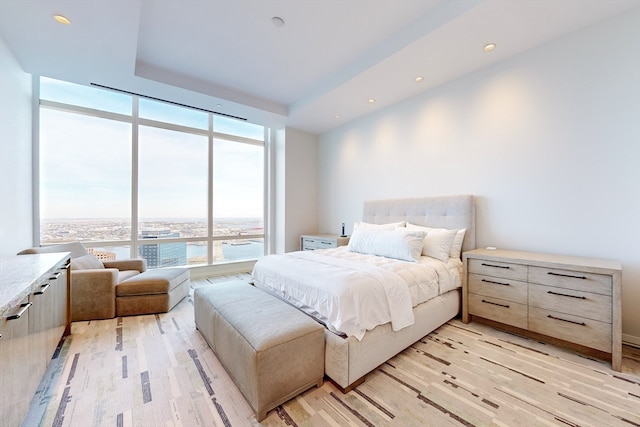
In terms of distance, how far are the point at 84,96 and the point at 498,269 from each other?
19.7ft

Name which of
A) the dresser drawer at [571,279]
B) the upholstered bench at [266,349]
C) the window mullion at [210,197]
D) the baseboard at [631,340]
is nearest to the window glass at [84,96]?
the window mullion at [210,197]

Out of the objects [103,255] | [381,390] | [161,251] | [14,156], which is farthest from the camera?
[161,251]

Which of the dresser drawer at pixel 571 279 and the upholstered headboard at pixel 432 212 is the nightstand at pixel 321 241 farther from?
the dresser drawer at pixel 571 279

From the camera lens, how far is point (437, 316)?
2527mm

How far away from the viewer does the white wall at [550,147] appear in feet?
7.27

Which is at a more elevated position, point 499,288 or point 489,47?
point 489,47

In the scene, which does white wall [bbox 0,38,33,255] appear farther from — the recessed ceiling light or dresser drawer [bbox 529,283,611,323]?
dresser drawer [bbox 529,283,611,323]

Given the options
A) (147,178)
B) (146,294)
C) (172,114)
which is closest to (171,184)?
(147,178)

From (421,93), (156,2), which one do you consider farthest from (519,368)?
(156,2)

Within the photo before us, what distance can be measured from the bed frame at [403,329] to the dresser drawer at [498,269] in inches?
7.8

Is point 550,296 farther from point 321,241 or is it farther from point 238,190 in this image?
point 238,190

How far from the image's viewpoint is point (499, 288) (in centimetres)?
249

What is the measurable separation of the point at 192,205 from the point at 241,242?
1214 millimetres

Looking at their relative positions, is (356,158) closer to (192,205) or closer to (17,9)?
(192,205)
